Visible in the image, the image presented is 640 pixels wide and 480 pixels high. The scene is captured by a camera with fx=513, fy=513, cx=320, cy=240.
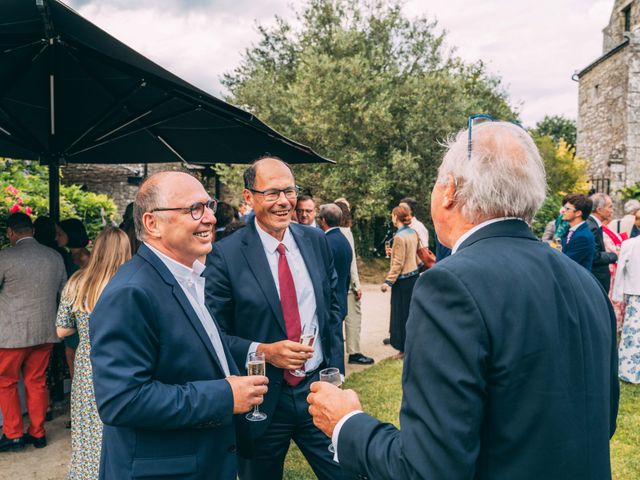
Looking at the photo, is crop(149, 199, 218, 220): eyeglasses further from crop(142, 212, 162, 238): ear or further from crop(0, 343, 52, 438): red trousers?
crop(0, 343, 52, 438): red trousers

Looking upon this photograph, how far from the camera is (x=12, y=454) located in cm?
471

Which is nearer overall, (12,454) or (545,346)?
(545,346)

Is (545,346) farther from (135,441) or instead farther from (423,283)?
(135,441)

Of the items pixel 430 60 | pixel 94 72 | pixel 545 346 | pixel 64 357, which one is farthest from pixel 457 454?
pixel 430 60

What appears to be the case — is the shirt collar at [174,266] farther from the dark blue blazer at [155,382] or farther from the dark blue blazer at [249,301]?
the dark blue blazer at [249,301]

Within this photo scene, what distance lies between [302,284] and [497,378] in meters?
1.79

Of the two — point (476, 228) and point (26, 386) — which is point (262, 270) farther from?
point (26, 386)

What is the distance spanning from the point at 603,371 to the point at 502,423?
376 mm

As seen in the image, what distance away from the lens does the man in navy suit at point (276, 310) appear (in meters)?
2.76

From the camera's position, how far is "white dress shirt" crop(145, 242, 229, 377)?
2129 mm

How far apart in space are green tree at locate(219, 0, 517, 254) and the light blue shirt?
14310 mm

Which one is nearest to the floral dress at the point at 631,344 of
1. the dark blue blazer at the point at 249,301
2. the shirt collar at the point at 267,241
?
the dark blue blazer at the point at 249,301

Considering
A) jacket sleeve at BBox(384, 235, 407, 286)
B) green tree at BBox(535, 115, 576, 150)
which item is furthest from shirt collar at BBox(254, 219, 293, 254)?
green tree at BBox(535, 115, 576, 150)

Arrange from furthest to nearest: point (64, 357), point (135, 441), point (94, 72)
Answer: point (64, 357) < point (94, 72) < point (135, 441)
